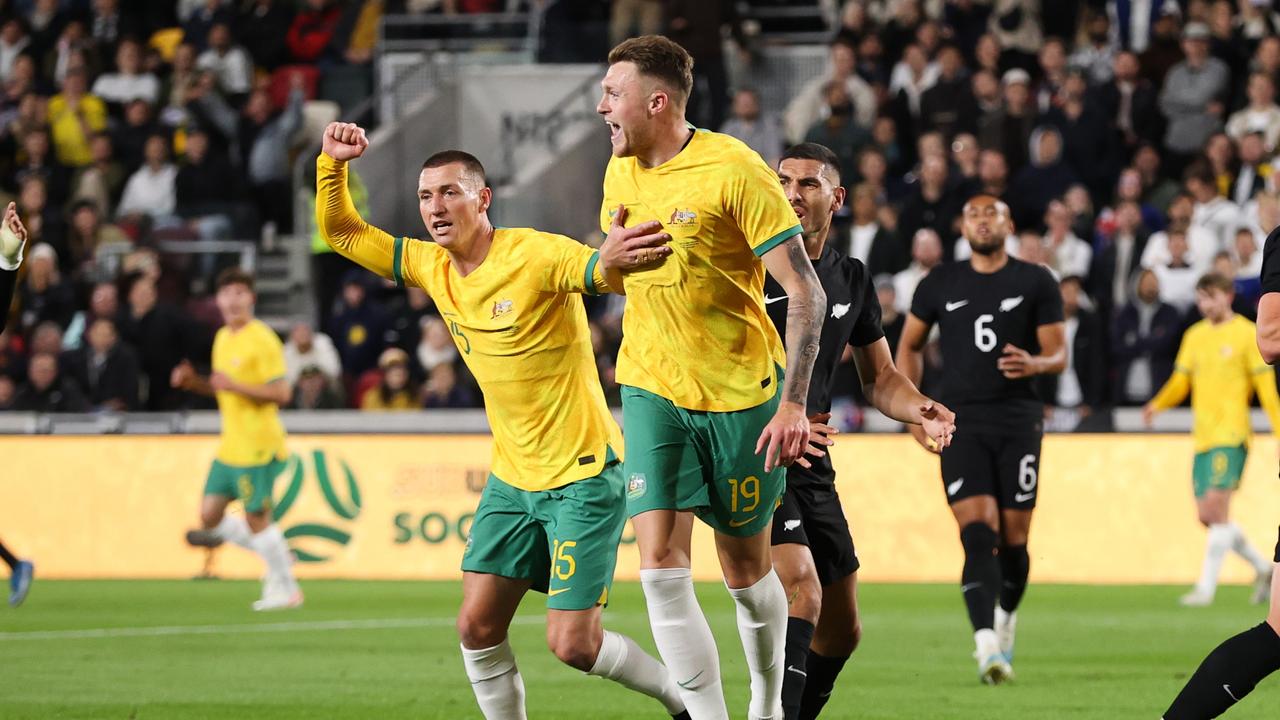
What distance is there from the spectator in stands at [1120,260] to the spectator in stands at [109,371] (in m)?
9.34

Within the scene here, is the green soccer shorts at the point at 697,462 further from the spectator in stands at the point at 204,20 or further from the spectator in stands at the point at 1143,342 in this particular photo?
the spectator in stands at the point at 204,20

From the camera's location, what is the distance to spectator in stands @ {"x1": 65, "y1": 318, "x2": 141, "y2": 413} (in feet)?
65.0

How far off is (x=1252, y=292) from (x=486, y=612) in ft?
40.5

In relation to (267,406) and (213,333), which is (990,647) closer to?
(267,406)

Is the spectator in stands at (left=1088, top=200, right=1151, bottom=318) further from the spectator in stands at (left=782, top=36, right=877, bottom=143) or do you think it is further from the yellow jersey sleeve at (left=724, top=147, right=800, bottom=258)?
the yellow jersey sleeve at (left=724, top=147, right=800, bottom=258)

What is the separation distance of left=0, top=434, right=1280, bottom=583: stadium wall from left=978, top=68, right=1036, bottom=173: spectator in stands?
13.5 feet

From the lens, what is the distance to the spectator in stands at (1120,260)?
18703 mm

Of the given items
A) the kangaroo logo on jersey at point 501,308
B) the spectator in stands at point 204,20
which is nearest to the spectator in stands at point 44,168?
the spectator in stands at point 204,20

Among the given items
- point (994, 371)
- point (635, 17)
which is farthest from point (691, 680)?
point (635, 17)

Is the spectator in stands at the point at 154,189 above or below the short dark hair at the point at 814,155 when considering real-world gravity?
below

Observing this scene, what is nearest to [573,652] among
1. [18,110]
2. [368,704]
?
[368,704]

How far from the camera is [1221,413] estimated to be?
15219 millimetres

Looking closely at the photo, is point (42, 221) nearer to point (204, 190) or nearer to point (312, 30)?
point (204, 190)

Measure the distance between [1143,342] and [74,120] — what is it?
13168 mm
